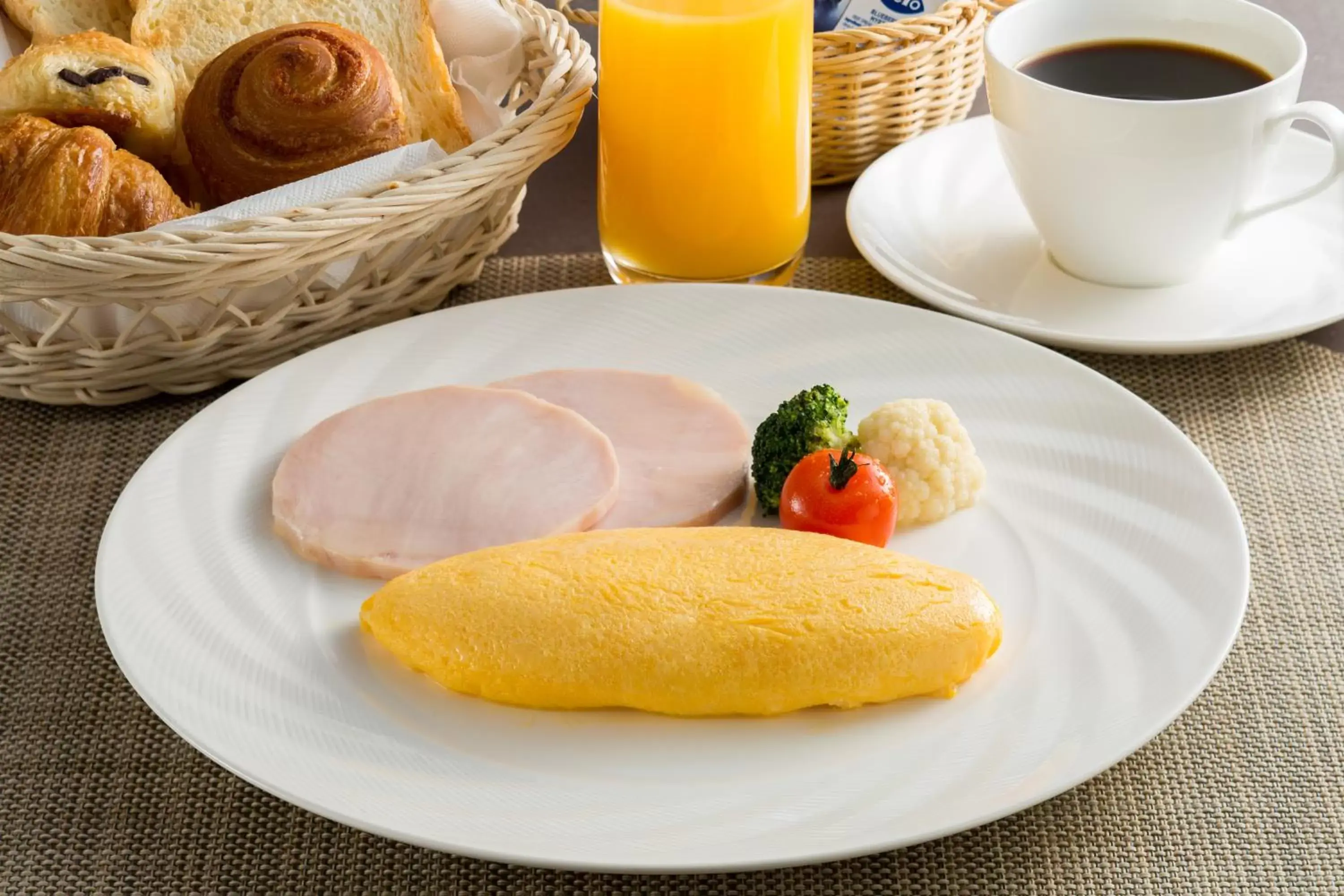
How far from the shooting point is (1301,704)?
3.63 feet

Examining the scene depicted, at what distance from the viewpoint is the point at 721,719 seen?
982 mm

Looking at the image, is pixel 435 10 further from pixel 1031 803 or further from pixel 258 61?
pixel 1031 803

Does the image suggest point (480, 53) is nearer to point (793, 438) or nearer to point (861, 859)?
point (793, 438)

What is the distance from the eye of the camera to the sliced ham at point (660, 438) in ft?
3.96

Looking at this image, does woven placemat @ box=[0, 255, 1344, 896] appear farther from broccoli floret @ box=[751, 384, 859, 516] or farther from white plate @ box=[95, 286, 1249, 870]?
broccoli floret @ box=[751, 384, 859, 516]

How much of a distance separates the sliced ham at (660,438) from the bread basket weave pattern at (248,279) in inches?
9.8

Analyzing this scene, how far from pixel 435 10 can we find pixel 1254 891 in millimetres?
1469

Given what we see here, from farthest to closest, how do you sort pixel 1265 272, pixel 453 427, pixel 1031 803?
pixel 1265 272
pixel 453 427
pixel 1031 803

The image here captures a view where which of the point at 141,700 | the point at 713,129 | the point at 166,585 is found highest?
the point at 713,129

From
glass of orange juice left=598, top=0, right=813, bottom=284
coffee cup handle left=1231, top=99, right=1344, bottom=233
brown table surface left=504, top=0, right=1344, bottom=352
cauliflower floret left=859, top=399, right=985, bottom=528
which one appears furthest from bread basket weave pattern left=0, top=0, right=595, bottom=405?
coffee cup handle left=1231, top=99, right=1344, bottom=233

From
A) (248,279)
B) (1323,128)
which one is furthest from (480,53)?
(1323,128)

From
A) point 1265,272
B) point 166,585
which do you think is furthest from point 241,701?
point 1265,272

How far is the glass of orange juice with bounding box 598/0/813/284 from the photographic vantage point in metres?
1.47

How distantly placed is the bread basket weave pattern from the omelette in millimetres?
463
